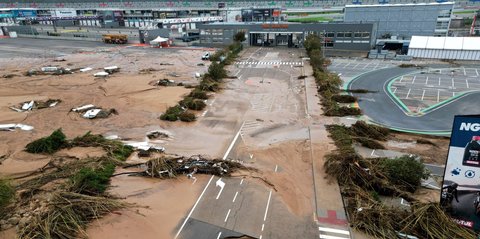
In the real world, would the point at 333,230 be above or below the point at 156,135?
below

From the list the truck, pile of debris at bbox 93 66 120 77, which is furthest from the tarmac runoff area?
the truck

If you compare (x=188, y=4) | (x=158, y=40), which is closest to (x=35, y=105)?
(x=158, y=40)

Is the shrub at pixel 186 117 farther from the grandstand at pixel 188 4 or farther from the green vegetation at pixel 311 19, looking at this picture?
the grandstand at pixel 188 4

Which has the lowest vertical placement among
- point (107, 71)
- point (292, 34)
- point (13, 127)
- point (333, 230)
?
A: point (333, 230)

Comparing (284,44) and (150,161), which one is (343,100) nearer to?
(150,161)

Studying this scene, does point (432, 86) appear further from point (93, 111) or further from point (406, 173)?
point (93, 111)

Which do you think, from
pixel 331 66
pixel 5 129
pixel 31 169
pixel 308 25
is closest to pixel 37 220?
pixel 31 169

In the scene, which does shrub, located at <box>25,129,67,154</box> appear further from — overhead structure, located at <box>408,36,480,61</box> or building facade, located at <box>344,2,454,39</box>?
building facade, located at <box>344,2,454,39</box>
